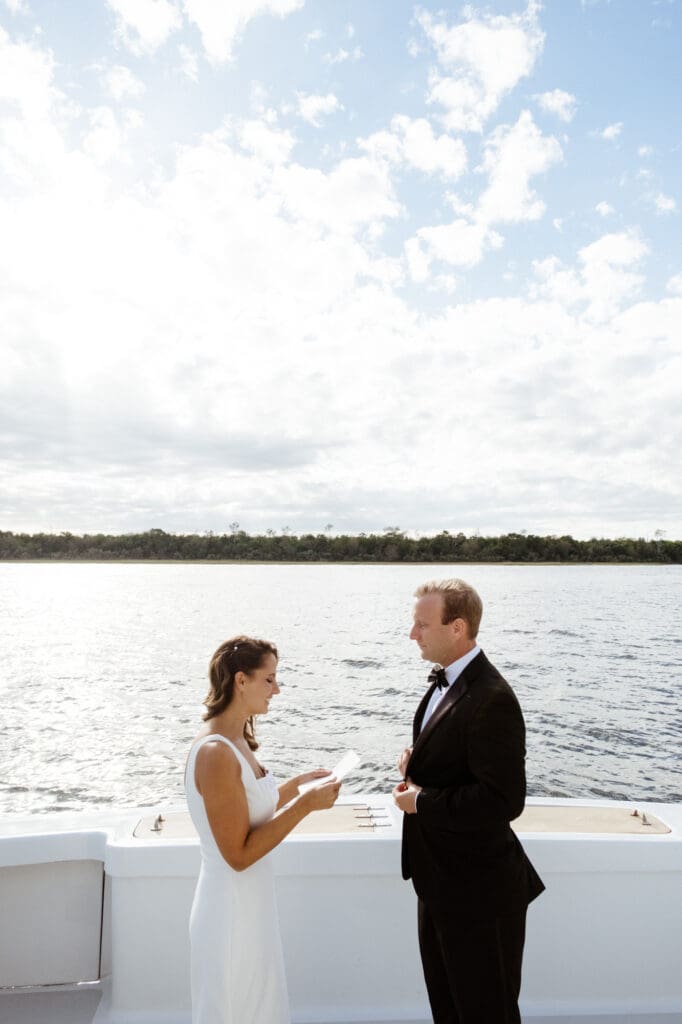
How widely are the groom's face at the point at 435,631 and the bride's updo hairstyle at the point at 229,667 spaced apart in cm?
35

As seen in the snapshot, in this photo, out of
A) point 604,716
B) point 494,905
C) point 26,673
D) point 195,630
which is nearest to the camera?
point 494,905

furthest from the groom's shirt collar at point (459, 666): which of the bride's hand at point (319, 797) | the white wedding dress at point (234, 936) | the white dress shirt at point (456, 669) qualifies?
the white wedding dress at point (234, 936)

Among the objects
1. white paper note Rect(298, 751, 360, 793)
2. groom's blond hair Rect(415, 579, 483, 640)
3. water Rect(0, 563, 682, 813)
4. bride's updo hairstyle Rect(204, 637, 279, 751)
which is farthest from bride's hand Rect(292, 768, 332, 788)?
water Rect(0, 563, 682, 813)

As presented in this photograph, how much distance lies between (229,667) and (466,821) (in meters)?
0.62


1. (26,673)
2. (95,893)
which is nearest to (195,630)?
(26,673)

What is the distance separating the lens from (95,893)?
255cm

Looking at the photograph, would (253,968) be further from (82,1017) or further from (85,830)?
(82,1017)

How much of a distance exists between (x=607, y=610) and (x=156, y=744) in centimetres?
3124

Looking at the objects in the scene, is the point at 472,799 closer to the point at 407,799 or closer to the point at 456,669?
the point at 407,799

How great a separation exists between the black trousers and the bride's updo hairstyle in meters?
0.62

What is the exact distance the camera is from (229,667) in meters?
1.73

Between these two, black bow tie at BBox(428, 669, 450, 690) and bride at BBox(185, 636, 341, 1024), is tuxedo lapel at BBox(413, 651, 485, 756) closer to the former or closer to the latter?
black bow tie at BBox(428, 669, 450, 690)

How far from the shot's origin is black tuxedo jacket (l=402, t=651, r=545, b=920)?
1.66 meters

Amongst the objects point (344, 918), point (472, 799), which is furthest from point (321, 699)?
point (472, 799)
